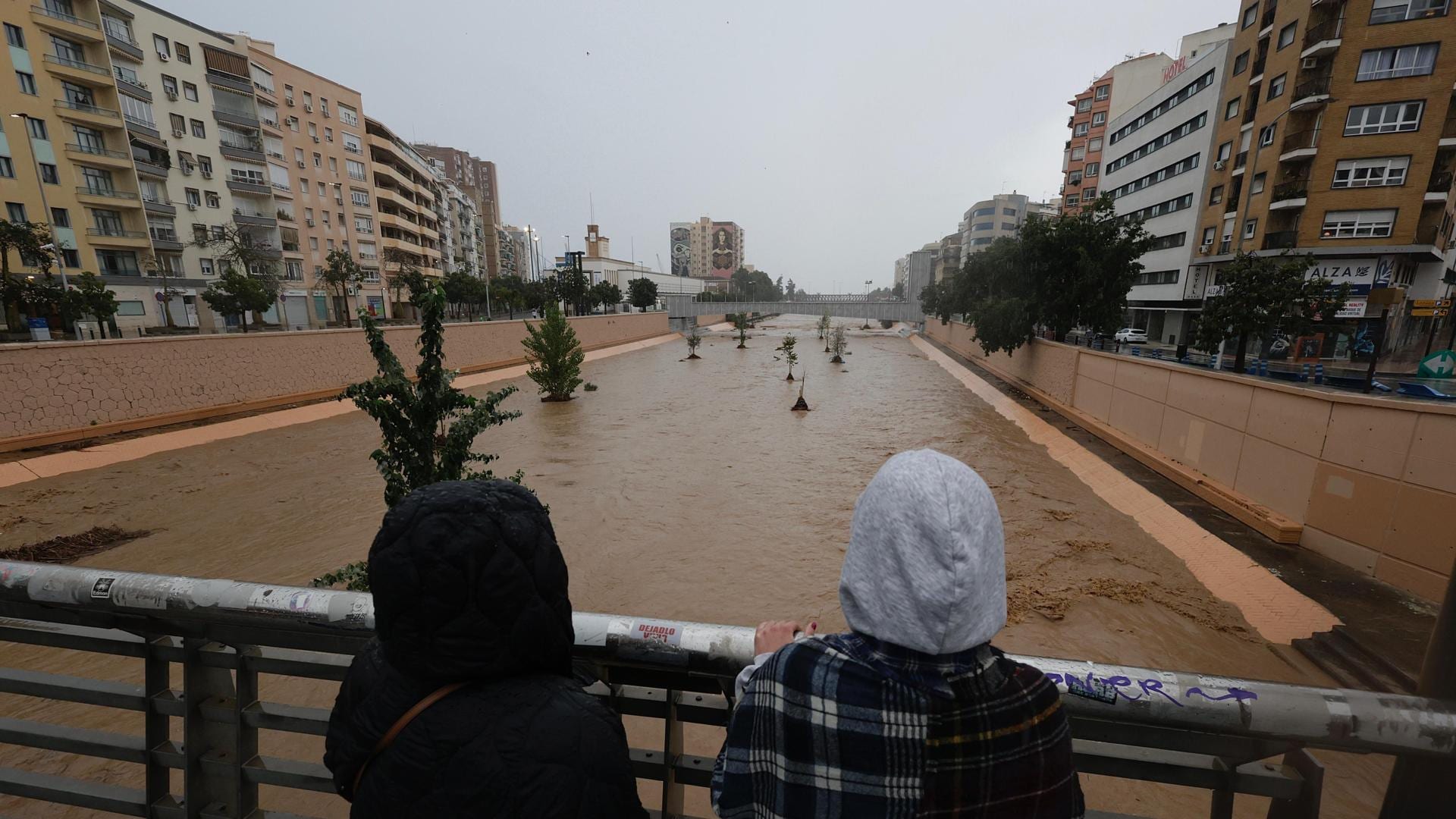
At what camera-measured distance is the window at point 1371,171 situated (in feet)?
72.5

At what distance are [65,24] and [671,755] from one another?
155ft

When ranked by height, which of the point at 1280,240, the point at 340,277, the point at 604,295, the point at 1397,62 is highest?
the point at 1397,62

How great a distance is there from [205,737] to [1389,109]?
36.1m

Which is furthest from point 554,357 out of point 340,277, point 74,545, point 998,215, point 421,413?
point 998,215

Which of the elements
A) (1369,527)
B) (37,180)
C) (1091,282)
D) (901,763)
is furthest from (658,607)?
(37,180)

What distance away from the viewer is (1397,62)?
21875mm

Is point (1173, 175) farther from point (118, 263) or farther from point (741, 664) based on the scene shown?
point (118, 263)

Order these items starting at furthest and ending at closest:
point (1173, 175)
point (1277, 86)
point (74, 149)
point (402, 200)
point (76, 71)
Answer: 1. point (402, 200)
2. point (1173, 175)
3. point (74, 149)
4. point (76, 71)
5. point (1277, 86)

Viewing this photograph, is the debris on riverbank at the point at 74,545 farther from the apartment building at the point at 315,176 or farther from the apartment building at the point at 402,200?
the apartment building at the point at 402,200

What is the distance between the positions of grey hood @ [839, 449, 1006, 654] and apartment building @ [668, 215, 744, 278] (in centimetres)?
12724

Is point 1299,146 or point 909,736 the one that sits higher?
point 1299,146

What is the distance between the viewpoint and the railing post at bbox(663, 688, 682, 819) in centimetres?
133

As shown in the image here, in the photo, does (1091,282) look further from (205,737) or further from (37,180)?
(37,180)

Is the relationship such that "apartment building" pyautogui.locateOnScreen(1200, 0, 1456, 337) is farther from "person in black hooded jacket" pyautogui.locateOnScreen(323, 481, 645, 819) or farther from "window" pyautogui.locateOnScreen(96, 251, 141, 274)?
"window" pyautogui.locateOnScreen(96, 251, 141, 274)
